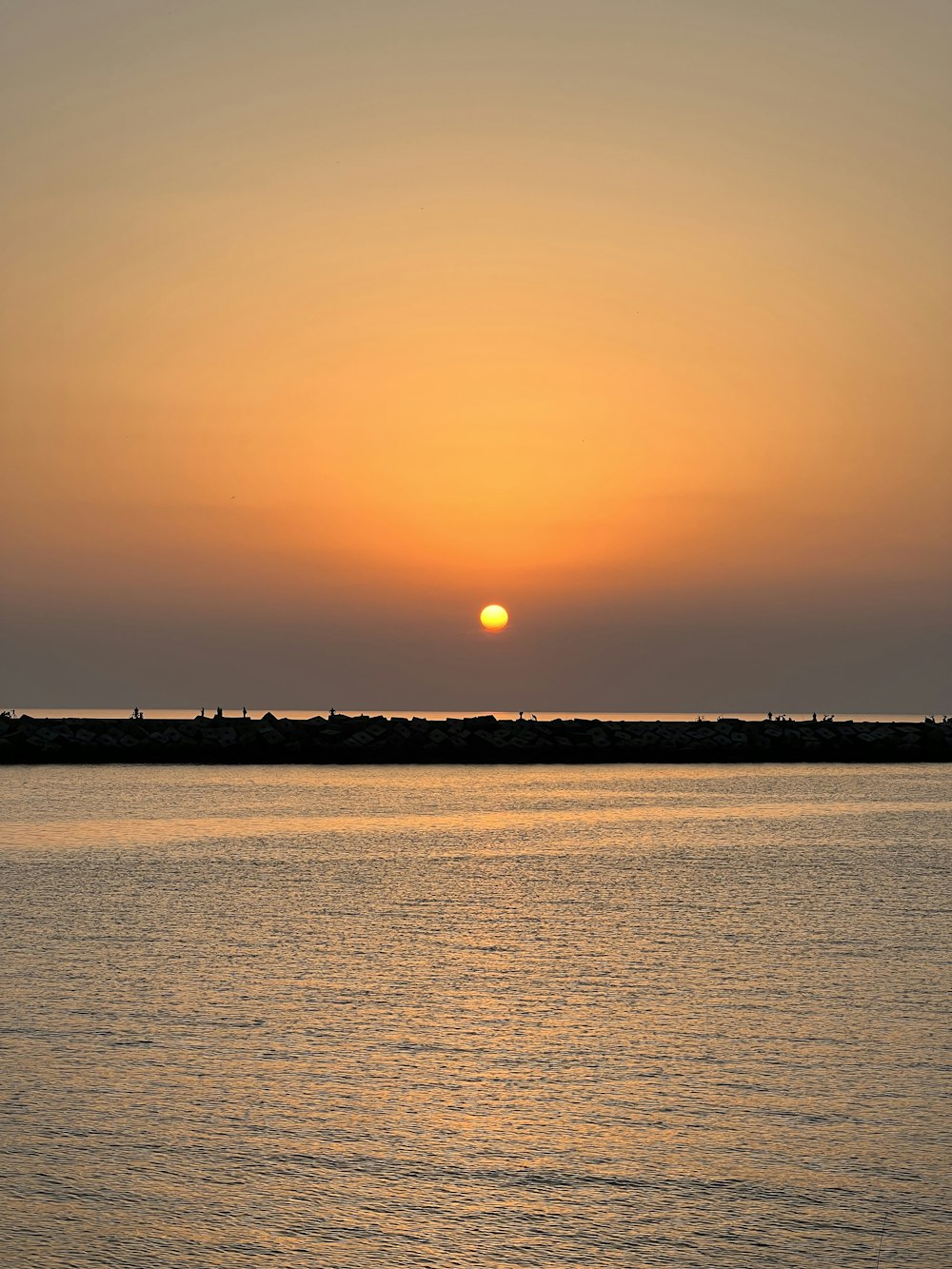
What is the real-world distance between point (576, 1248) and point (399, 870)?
1845cm

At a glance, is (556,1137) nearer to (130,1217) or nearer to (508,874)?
(130,1217)

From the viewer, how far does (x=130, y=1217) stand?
760 centimetres

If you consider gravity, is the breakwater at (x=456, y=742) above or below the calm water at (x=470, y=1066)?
above

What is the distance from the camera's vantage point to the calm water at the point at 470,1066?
24.7 feet

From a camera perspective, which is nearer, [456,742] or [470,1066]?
[470,1066]

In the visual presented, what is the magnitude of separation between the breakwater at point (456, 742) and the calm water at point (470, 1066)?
45670 mm

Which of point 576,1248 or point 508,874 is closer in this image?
point 576,1248

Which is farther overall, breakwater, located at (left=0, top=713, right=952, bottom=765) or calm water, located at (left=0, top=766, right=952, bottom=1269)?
breakwater, located at (left=0, top=713, right=952, bottom=765)

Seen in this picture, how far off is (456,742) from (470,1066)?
64.2 meters

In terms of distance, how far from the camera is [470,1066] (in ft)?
35.5

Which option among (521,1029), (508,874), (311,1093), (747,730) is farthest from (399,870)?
(747,730)

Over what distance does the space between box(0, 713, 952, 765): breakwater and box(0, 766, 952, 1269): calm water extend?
45.7 metres

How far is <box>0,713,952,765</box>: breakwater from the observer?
70.1 metres

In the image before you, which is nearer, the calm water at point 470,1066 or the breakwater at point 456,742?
the calm water at point 470,1066
